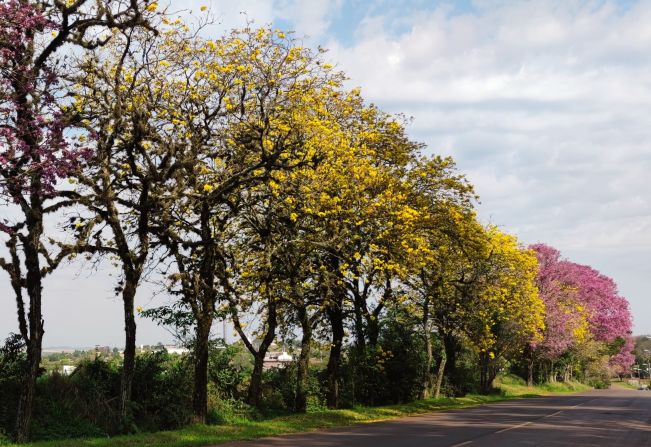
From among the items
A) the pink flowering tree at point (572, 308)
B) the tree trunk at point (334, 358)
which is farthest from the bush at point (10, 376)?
the pink flowering tree at point (572, 308)

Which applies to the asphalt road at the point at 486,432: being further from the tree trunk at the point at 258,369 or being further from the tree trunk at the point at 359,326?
the tree trunk at the point at 359,326

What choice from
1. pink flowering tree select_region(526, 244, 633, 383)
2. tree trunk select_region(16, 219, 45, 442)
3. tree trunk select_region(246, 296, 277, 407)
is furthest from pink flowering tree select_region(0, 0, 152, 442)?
pink flowering tree select_region(526, 244, 633, 383)

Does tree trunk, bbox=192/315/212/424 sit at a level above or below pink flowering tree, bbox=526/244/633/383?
below

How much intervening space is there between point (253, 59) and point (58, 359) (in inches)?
469

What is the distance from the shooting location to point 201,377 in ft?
70.0

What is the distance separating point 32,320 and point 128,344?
2.86m

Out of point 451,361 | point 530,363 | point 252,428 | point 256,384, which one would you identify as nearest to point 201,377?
point 252,428

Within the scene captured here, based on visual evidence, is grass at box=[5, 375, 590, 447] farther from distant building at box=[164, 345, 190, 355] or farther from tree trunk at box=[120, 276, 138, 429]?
distant building at box=[164, 345, 190, 355]

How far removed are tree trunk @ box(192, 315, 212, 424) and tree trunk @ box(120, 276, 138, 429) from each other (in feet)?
8.30

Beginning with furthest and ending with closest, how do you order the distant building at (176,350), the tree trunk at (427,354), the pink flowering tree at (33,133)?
the tree trunk at (427,354)
the distant building at (176,350)
the pink flowering tree at (33,133)

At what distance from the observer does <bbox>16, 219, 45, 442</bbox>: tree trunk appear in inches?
653

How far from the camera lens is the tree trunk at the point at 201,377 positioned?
2111 cm

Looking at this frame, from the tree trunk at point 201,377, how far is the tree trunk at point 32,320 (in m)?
5.38

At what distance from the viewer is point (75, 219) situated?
19.7 metres
